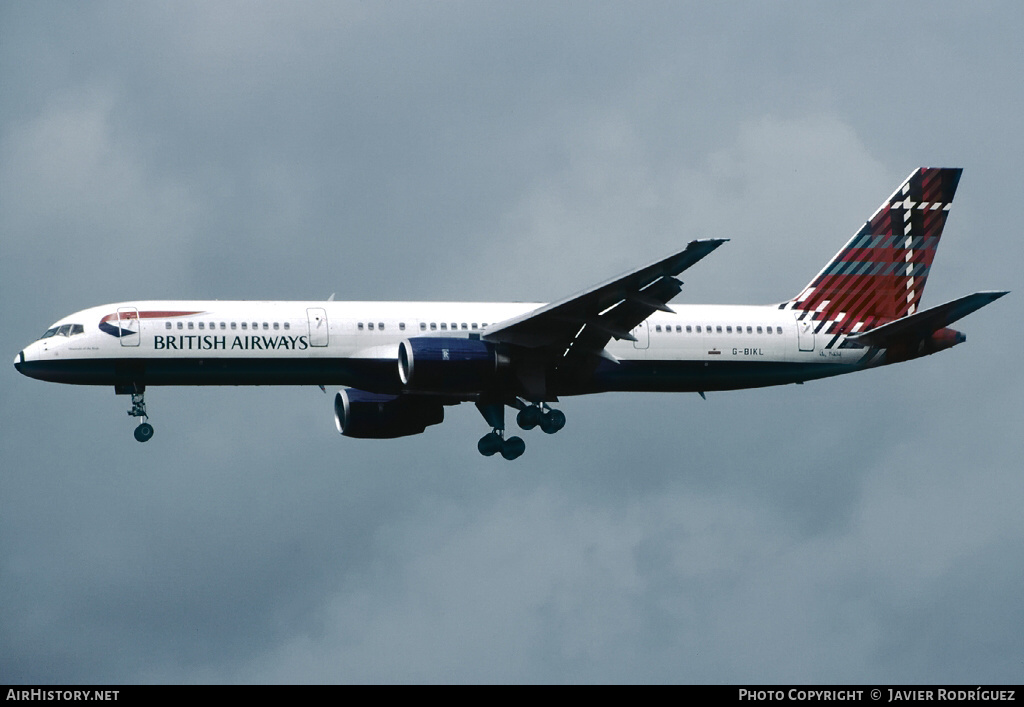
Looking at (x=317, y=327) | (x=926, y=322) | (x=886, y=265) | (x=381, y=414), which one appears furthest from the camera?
(x=886, y=265)

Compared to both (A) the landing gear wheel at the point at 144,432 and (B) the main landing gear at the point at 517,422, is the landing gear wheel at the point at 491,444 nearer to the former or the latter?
(B) the main landing gear at the point at 517,422

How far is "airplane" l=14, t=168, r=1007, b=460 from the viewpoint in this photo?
216 ft

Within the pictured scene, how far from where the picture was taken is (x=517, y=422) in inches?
2724

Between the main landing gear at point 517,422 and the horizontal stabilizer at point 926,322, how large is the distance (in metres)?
12.3

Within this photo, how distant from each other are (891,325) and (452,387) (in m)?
17.2

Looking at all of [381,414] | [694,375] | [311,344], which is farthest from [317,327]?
[694,375]

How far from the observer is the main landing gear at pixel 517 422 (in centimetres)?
→ 6906

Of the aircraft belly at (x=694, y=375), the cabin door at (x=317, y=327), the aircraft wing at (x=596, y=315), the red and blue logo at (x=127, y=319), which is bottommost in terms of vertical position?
the aircraft belly at (x=694, y=375)

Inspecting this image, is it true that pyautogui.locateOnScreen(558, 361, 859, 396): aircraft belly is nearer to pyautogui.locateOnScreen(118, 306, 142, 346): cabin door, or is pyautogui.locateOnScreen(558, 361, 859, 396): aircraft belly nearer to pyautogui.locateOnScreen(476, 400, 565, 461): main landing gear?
pyautogui.locateOnScreen(476, 400, 565, 461): main landing gear

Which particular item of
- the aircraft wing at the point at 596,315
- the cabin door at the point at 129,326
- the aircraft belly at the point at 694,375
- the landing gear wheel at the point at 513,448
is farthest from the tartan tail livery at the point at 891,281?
the cabin door at the point at 129,326

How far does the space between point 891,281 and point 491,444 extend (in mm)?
17185

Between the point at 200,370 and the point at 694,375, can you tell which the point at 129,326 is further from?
the point at 694,375

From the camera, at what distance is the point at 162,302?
67.0 metres
